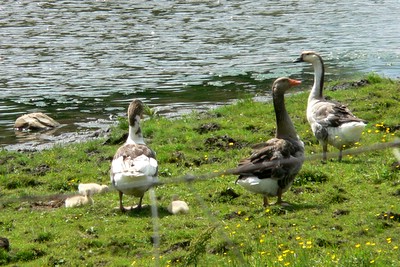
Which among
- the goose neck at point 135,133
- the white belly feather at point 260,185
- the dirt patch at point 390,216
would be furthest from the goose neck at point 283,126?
the goose neck at point 135,133

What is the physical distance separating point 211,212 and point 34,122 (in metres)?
10.2

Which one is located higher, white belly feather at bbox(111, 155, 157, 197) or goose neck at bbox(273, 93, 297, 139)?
goose neck at bbox(273, 93, 297, 139)

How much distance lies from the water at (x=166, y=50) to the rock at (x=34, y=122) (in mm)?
382

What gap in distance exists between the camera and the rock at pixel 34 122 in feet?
70.7

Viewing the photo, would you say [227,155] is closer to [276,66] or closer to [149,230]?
[149,230]

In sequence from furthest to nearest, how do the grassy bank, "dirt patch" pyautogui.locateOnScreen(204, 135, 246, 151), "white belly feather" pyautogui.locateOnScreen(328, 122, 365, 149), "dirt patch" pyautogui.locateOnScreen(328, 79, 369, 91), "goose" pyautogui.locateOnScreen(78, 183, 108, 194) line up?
"dirt patch" pyautogui.locateOnScreen(328, 79, 369, 91), "dirt patch" pyautogui.locateOnScreen(204, 135, 246, 151), "white belly feather" pyautogui.locateOnScreen(328, 122, 365, 149), "goose" pyautogui.locateOnScreen(78, 183, 108, 194), the grassy bank

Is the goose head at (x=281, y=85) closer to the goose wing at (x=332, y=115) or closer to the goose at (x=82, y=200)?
the goose wing at (x=332, y=115)

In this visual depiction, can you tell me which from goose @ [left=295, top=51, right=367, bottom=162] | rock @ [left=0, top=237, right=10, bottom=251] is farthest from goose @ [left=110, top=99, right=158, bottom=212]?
goose @ [left=295, top=51, right=367, bottom=162]

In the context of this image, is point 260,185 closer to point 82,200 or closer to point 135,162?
point 135,162

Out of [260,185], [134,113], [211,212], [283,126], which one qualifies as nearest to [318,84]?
[283,126]

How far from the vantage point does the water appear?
24938mm

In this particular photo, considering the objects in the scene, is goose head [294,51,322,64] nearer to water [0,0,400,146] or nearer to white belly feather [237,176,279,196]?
water [0,0,400,146]

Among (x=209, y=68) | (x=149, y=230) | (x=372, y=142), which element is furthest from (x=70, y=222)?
(x=209, y=68)

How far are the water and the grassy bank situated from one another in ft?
16.0
